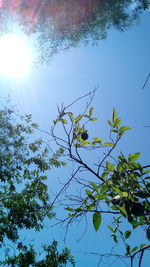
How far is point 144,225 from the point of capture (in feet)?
5.01

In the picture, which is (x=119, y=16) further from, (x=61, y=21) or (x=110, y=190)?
(x=110, y=190)

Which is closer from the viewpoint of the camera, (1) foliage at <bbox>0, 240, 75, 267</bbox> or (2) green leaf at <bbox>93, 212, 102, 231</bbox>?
(2) green leaf at <bbox>93, 212, 102, 231</bbox>

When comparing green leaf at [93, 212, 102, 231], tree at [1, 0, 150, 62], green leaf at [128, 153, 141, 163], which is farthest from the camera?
tree at [1, 0, 150, 62]

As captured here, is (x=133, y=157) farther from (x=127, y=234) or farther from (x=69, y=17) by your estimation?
(x=69, y=17)

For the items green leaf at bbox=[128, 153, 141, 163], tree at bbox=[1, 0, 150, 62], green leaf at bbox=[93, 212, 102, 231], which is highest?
tree at bbox=[1, 0, 150, 62]

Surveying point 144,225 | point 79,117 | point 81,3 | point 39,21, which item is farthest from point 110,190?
point 39,21

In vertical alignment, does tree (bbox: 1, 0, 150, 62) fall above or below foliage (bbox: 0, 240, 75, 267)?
above

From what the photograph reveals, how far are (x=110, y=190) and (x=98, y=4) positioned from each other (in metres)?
4.95

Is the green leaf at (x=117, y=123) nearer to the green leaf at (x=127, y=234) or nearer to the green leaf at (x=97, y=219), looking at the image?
the green leaf at (x=97, y=219)

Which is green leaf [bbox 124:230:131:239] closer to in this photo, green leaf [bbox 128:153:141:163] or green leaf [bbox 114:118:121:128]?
green leaf [bbox 128:153:141:163]

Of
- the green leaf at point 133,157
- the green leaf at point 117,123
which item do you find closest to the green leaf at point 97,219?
the green leaf at point 133,157

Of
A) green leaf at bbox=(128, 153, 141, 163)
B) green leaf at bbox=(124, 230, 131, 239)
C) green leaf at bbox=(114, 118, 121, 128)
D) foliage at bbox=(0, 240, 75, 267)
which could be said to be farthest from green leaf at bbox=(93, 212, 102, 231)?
foliage at bbox=(0, 240, 75, 267)

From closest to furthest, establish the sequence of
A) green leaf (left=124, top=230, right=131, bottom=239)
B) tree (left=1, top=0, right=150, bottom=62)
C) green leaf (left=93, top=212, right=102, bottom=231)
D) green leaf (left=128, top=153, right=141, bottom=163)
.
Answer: green leaf (left=93, top=212, right=102, bottom=231) → green leaf (left=128, top=153, right=141, bottom=163) → green leaf (left=124, top=230, right=131, bottom=239) → tree (left=1, top=0, right=150, bottom=62)

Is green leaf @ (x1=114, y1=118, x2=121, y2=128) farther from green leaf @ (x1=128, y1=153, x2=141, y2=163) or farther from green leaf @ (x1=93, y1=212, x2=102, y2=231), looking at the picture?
green leaf @ (x1=93, y1=212, x2=102, y2=231)
